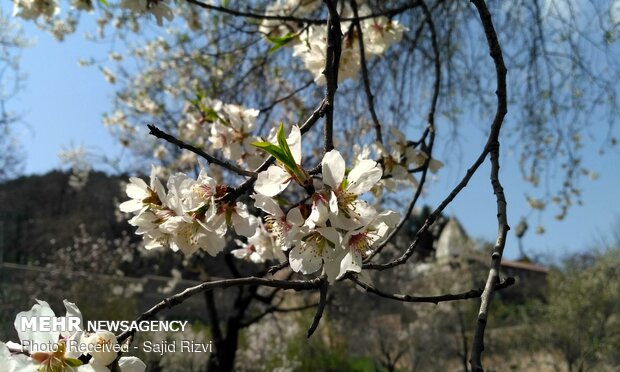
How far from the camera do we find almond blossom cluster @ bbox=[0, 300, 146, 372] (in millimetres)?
594

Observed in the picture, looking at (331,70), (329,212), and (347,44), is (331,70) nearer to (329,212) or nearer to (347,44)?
(329,212)

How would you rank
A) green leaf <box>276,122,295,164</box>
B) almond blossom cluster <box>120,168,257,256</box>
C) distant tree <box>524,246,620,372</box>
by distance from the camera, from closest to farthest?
green leaf <box>276,122,295,164</box> < almond blossom cluster <box>120,168,257,256</box> < distant tree <box>524,246,620,372</box>

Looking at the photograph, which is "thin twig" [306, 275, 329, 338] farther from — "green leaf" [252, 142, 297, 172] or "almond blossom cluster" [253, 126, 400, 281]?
"green leaf" [252, 142, 297, 172]

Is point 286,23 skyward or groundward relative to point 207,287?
skyward

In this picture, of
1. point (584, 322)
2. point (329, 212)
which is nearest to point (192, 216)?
point (329, 212)

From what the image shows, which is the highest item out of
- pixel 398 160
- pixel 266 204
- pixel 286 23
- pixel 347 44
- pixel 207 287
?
pixel 286 23

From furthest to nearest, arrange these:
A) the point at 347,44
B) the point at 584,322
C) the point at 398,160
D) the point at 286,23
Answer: the point at 584,322 → the point at 286,23 → the point at 347,44 → the point at 398,160

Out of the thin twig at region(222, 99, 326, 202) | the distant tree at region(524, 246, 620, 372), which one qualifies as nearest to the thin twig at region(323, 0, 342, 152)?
the thin twig at region(222, 99, 326, 202)

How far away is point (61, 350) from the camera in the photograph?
61 centimetres

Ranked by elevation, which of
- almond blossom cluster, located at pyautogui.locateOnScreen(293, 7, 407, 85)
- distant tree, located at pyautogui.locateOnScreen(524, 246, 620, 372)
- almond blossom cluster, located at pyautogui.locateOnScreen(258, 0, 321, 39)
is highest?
almond blossom cluster, located at pyautogui.locateOnScreen(258, 0, 321, 39)

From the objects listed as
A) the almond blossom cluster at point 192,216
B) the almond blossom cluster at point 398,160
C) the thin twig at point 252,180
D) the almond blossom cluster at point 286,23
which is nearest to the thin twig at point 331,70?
the thin twig at point 252,180

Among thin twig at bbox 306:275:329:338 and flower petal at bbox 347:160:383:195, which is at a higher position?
flower petal at bbox 347:160:383:195

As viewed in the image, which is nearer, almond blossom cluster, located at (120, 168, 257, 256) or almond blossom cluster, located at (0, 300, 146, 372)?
almond blossom cluster, located at (0, 300, 146, 372)

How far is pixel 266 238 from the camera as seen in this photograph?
1197 mm
